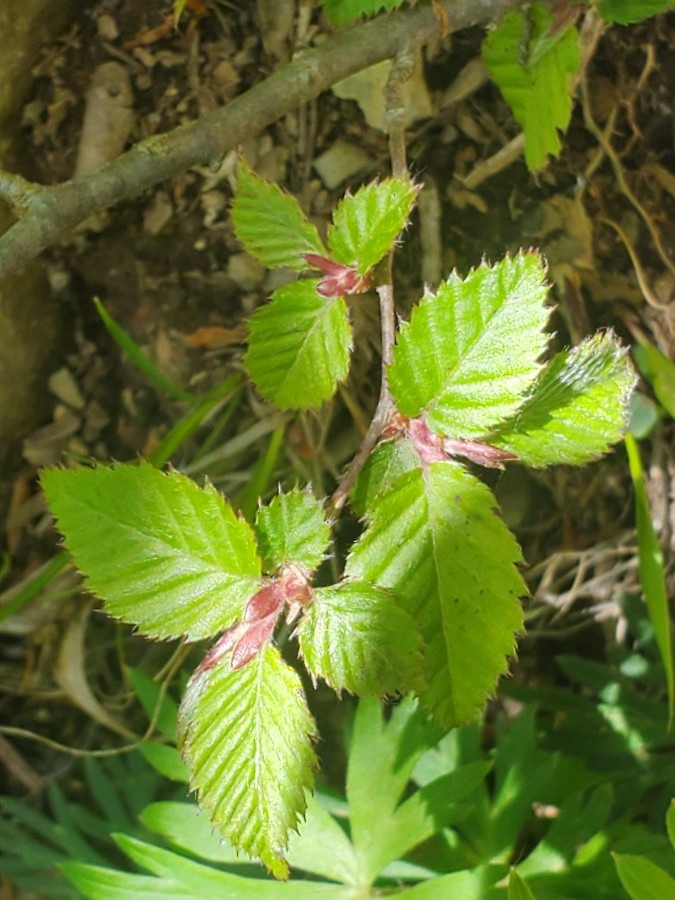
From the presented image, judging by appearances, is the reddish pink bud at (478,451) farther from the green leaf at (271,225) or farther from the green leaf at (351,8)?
the green leaf at (351,8)

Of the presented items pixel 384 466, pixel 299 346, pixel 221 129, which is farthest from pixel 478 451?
pixel 221 129

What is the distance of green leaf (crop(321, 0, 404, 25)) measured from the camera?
77 cm

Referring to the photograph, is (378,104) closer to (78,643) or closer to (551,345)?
(551,345)

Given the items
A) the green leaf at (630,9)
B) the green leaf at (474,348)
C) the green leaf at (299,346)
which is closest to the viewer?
the green leaf at (474,348)

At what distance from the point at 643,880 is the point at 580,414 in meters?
0.46

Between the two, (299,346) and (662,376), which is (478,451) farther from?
(662,376)

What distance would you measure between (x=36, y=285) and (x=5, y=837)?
81 cm

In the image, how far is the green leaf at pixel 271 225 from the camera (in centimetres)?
75

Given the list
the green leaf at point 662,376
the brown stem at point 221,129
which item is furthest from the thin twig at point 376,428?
the green leaf at point 662,376

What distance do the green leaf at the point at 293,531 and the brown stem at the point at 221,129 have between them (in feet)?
1.04

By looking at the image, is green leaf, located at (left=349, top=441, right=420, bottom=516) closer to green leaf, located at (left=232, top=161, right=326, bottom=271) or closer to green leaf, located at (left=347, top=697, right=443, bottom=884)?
green leaf, located at (left=232, top=161, right=326, bottom=271)

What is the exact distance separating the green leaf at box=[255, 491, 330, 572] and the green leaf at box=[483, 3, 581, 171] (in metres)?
0.52

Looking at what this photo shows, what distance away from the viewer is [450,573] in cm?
67

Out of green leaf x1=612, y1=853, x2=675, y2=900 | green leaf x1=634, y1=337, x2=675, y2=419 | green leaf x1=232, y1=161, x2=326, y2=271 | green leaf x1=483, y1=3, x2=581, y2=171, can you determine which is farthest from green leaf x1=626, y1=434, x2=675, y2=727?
green leaf x1=232, y1=161, x2=326, y2=271
